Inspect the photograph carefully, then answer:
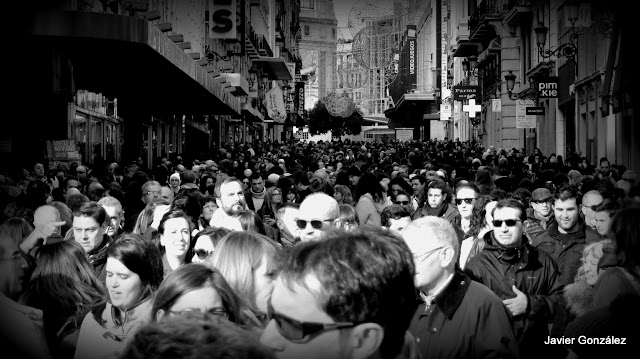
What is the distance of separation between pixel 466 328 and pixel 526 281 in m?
1.95

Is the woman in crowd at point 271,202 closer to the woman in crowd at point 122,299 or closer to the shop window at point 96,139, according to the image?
the woman in crowd at point 122,299

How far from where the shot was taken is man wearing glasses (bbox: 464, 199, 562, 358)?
18.3 ft

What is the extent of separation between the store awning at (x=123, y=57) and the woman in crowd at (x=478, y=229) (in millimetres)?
8878

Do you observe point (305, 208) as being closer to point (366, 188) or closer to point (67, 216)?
point (67, 216)

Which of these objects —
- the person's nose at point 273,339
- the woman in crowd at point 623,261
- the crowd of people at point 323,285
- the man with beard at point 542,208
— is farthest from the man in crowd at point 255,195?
the person's nose at point 273,339

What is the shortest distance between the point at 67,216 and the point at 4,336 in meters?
4.04

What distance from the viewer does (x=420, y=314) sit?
4508 mm

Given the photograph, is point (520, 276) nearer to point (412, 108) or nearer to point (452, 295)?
point (452, 295)

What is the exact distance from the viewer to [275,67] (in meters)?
73.8

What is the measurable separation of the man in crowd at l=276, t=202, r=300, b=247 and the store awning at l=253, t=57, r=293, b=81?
58306 millimetres

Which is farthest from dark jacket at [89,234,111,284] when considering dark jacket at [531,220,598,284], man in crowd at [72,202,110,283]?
dark jacket at [531,220,598,284]

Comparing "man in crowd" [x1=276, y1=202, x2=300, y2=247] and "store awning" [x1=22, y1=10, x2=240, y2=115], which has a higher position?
"store awning" [x1=22, y1=10, x2=240, y2=115]

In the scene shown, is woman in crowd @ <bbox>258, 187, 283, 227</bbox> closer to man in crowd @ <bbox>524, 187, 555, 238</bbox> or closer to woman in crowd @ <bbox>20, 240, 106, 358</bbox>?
man in crowd @ <bbox>524, 187, 555, 238</bbox>

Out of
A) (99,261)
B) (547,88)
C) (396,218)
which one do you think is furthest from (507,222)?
A: (547,88)
